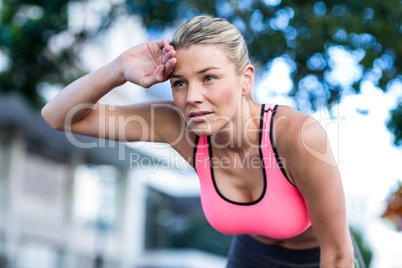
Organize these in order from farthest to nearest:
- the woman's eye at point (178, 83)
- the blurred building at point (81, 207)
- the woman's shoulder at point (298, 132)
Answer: the blurred building at point (81, 207), the woman's eye at point (178, 83), the woman's shoulder at point (298, 132)

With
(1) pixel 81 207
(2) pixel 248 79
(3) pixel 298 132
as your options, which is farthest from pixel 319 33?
(1) pixel 81 207

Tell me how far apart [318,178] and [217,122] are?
45 centimetres

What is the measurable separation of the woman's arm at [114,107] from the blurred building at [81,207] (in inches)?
266

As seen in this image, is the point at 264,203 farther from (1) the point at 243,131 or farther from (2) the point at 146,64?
(2) the point at 146,64

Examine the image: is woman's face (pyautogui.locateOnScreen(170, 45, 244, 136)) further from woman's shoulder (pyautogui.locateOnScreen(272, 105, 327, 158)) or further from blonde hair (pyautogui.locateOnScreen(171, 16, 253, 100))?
woman's shoulder (pyautogui.locateOnScreen(272, 105, 327, 158))

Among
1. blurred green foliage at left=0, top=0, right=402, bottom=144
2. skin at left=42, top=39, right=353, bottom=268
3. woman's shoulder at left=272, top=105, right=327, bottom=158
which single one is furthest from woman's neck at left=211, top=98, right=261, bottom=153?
blurred green foliage at left=0, top=0, right=402, bottom=144

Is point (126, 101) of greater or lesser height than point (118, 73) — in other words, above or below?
above

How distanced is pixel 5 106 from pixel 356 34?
34.8 feet

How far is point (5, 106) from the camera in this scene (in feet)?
45.2

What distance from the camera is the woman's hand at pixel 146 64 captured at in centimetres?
230

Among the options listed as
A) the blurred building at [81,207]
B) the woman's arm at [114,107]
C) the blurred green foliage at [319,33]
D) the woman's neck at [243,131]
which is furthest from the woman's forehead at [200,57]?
the blurred building at [81,207]

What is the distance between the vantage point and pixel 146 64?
96.7 inches

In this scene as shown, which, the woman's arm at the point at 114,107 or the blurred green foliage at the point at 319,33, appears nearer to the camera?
the woman's arm at the point at 114,107

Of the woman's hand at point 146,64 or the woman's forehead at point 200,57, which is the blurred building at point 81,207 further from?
the woman's forehead at point 200,57
